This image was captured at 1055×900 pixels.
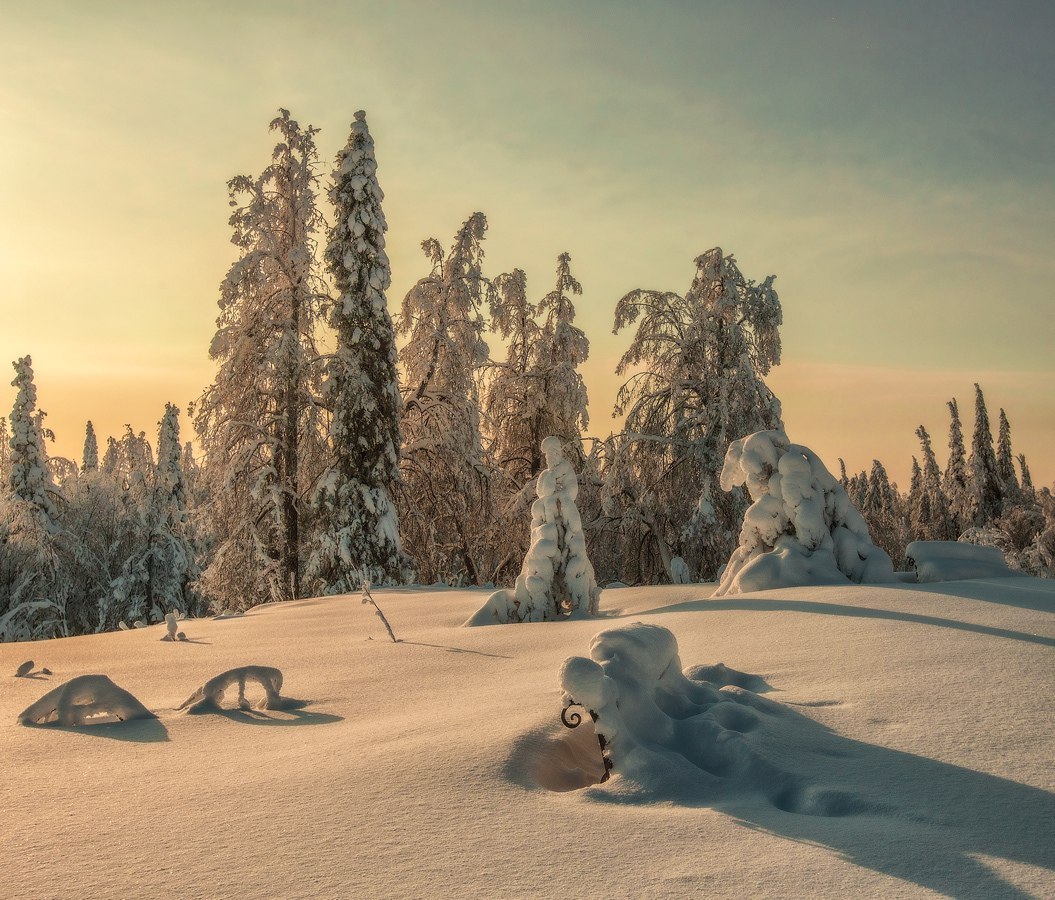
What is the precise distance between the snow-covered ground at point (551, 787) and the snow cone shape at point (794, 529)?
3168 mm

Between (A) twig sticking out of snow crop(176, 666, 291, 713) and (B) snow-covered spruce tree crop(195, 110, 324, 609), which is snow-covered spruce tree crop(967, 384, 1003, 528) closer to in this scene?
(B) snow-covered spruce tree crop(195, 110, 324, 609)

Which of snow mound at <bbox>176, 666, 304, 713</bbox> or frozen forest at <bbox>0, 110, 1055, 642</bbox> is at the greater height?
frozen forest at <bbox>0, 110, 1055, 642</bbox>

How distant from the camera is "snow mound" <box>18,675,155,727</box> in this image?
5.27m

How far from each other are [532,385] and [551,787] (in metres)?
19.4

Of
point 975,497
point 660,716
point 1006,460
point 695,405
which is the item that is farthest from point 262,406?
point 1006,460

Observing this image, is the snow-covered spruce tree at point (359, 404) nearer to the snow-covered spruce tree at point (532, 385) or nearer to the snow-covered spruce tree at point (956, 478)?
the snow-covered spruce tree at point (532, 385)

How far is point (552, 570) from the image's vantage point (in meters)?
10.1

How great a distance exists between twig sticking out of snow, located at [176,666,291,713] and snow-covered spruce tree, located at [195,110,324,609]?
12374mm

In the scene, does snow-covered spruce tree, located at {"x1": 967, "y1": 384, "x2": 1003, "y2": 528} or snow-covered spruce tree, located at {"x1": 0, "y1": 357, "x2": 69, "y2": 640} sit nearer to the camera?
snow-covered spruce tree, located at {"x1": 0, "y1": 357, "x2": 69, "y2": 640}

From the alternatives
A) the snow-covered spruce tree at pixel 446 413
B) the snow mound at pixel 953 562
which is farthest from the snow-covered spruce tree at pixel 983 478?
the snow mound at pixel 953 562

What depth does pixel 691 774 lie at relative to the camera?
154 inches

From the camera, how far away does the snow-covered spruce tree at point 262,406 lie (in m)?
18.0

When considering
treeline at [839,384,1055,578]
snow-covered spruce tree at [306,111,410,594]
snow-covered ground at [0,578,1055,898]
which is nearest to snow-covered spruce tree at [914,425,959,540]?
treeline at [839,384,1055,578]

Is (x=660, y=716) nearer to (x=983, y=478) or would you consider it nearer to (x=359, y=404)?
(x=359, y=404)
